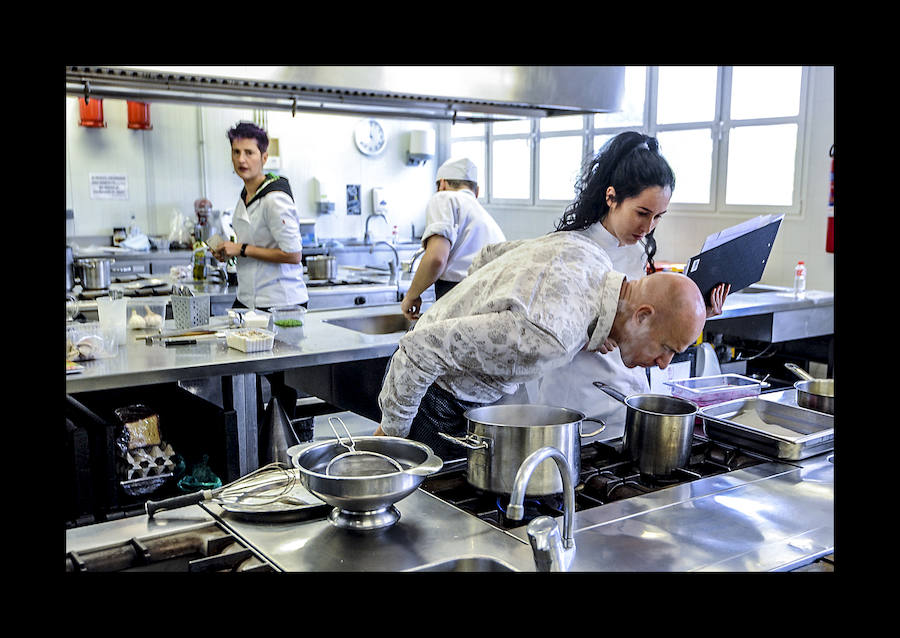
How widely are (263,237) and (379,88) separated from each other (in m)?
1.22

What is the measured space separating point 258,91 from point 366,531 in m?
2.45

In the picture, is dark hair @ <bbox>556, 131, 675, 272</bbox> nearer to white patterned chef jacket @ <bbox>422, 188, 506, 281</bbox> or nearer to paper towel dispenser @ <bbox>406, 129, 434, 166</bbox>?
white patterned chef jacket @ <bbox>422, 188, 506, 281</bbox>

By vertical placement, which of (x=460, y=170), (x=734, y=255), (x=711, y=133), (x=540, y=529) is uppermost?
(x=711, y=133)

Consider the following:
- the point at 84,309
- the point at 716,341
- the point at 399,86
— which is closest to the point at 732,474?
the point at 399,86

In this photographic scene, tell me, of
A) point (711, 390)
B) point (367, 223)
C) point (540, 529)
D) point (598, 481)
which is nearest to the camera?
point (540, 529)

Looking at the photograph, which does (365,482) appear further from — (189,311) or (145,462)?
(189,311)

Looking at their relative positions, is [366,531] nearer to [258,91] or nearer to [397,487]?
[397,487]

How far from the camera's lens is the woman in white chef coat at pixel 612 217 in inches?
95.0

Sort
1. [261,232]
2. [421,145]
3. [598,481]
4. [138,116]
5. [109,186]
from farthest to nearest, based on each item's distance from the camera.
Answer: [421,145] < [109,186] < [138,116] < [261,232] < [598,481]

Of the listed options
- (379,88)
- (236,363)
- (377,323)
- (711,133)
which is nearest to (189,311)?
(236,363)

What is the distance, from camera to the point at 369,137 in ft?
31.4

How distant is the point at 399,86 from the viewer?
3.45 metres

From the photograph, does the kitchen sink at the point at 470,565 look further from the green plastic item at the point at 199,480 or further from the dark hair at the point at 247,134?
the dark hair at the point at 247,134

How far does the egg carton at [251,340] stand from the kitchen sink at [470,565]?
1.80 meters
